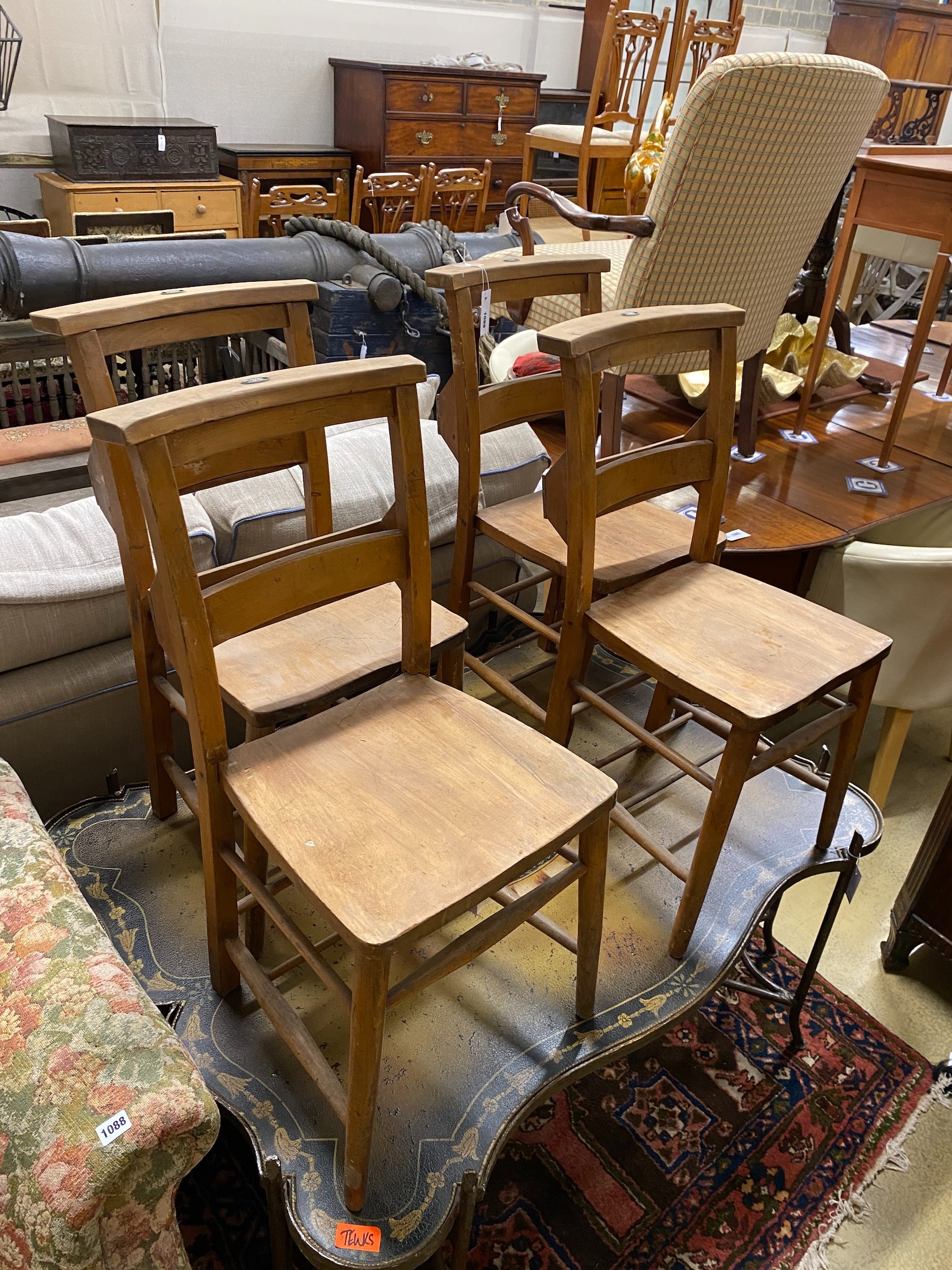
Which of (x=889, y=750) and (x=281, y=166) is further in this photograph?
(x=281, y=166)

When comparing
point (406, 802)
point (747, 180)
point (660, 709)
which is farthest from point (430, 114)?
point (406, 802)

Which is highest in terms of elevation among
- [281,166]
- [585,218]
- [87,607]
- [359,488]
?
[585,218]

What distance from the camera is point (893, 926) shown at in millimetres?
1716

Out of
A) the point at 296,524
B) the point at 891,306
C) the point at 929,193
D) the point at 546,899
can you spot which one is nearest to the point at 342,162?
the point at 891,306

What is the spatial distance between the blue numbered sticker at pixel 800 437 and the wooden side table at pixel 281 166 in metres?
2.75

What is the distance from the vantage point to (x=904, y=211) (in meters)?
2.20

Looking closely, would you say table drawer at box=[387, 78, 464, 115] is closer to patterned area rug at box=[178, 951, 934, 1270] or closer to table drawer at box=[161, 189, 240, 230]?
table drawer at box=[161, 189, 240, 230]

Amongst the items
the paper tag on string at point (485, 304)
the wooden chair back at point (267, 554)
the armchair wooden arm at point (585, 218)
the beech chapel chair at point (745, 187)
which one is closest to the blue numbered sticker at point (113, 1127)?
the wooden chair back at point (267, 554)

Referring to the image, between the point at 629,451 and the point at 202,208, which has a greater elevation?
the point at 629,451

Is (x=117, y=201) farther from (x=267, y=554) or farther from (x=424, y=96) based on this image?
(x=267, y=554)

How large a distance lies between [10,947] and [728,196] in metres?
1.78

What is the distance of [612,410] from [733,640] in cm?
92

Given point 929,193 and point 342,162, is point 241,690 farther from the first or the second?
point 342,162

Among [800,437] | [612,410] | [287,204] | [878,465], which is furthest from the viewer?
[287,204]
